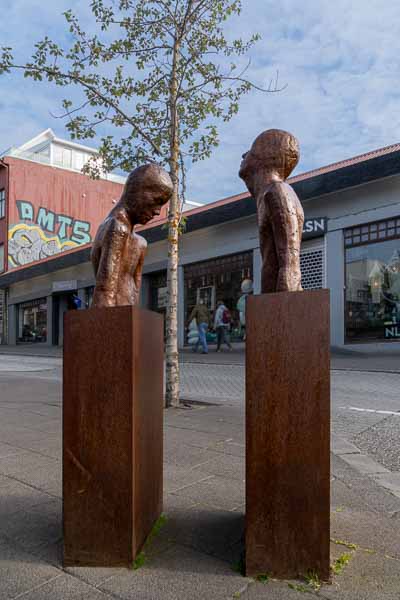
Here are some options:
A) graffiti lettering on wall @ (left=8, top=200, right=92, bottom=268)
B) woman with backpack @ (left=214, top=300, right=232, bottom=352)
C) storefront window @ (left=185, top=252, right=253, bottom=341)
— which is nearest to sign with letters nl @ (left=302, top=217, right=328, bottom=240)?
storefront window @ (left=185, top=252, right=253, bottom=341)

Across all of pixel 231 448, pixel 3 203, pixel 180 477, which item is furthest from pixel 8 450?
pixel 3 203

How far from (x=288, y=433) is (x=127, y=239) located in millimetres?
1380

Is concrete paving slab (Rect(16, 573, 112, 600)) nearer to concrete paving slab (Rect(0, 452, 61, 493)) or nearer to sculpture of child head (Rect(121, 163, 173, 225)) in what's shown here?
concrete paving slab (Rect(0, 452, 61, 493))

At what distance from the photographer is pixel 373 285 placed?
50.4 feet

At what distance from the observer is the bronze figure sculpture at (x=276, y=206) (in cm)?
268

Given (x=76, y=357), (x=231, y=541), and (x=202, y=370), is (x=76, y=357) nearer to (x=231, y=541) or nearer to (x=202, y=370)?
(x=231, y=541)

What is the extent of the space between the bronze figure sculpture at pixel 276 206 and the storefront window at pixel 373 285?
1278 centimetres

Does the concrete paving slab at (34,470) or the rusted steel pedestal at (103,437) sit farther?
the concrete paving slab at (34,470)

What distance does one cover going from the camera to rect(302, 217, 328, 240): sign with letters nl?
16062 mm

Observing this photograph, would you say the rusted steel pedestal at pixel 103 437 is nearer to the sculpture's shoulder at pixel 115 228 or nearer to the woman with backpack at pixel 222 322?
the sculpture's shoulder at pixel 115 228

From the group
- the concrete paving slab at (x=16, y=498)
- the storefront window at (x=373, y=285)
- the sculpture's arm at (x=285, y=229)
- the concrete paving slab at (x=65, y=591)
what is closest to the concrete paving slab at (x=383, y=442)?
the sculpture's arm at (x=285, y=229)

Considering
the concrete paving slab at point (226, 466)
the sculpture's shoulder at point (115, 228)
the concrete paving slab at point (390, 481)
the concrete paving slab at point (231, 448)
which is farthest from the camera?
the concrete paving slab at point (231, 448)

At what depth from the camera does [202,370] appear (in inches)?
509

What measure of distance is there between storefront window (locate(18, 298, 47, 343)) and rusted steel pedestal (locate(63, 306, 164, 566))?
2925cm
